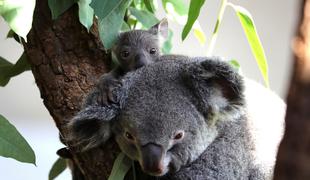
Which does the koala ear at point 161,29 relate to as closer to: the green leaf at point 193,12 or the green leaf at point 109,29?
the green leaf at point 109,29

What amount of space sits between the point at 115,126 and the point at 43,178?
6.76 feet

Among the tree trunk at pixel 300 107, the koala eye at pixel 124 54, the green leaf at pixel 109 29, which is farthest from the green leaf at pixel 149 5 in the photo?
the tree trunk at pixel 300 107

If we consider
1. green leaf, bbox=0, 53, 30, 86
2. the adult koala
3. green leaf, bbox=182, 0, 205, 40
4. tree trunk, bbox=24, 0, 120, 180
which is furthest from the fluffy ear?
green leaf, bbox=0, 53, 30, 86

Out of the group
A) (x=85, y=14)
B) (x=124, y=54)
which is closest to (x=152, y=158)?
(x=85, y=14)

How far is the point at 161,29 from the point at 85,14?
2.18 feet

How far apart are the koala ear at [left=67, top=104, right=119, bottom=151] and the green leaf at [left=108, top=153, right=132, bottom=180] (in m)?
0.09

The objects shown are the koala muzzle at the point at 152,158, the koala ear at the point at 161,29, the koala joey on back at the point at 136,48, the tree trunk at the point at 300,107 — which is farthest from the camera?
the koala ear at the point at 161,29

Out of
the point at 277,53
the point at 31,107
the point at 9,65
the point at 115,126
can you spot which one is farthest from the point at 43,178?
the point at 115,126

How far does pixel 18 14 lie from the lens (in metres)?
1.55

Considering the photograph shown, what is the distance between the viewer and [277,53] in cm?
363

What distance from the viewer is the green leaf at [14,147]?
1.57m

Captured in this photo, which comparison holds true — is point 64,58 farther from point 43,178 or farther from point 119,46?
point 43,178

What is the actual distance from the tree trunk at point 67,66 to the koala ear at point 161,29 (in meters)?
0.43

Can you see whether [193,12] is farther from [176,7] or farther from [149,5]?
[176,7]
